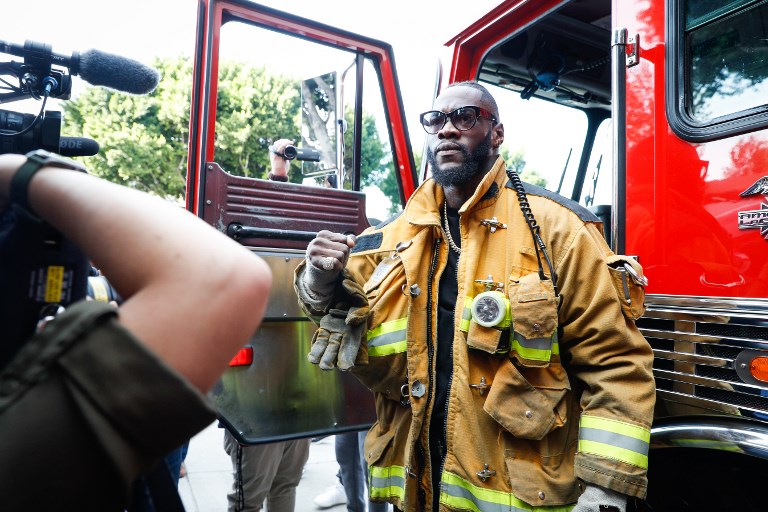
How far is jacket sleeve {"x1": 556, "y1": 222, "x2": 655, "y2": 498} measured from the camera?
1.46 meters

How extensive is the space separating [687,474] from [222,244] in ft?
5.77

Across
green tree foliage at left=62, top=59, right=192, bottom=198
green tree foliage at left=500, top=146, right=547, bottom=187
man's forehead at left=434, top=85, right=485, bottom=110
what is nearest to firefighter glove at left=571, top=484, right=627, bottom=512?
man's forehead at left=434, top=85, right=485, bottom=110

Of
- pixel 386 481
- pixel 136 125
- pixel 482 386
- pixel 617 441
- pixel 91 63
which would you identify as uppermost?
pixel 136 125

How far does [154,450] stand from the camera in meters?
0.53

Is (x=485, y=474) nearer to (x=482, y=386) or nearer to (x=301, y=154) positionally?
(x=482, y=386)

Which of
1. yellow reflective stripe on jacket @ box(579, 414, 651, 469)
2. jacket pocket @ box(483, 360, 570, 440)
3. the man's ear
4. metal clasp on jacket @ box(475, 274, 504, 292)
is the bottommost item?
yellow reflective stripe on jacket @ box(579, 414, 651, 469)

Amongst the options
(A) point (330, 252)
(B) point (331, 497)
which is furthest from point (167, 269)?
(B) point (331, 497)

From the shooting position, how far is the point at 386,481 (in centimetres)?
183

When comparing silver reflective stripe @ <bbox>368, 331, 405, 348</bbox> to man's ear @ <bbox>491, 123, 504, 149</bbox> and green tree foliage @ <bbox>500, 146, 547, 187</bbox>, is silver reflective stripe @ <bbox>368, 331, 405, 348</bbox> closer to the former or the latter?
man's ear @ <bbox>491, 123, 504, 149</bbox>

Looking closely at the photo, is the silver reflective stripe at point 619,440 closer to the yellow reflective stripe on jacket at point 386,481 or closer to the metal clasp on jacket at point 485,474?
the metal clasp on jacket at point 485,474

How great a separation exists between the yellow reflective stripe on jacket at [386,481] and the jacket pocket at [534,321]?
57 cm

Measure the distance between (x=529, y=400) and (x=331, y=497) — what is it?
2.56m

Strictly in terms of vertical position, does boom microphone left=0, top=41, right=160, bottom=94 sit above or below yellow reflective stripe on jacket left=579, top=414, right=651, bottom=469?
above

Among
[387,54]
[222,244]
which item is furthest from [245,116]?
[222,244]
